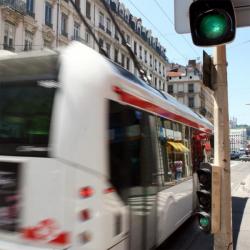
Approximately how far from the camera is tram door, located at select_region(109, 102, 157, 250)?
4.44 metres

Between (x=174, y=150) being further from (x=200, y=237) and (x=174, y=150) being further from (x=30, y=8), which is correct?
(x=30, y=8)

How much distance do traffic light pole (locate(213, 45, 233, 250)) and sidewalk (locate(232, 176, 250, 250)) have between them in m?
3.55

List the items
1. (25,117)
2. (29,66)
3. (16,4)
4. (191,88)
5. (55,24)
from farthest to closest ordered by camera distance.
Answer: (191,88) < (55,24) < (16,4) < (29,66) < (25,117)

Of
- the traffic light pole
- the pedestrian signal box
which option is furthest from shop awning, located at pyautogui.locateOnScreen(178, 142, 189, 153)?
the pedestrian signal box

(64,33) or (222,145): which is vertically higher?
(64,33)

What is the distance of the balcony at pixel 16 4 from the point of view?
2795 centimetres

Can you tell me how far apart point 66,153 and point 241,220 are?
7.21m

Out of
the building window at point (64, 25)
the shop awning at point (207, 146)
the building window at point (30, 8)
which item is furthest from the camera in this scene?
the building window at point (64, 25)

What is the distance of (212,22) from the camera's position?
342cm

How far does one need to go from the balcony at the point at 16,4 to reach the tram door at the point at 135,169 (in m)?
24.9

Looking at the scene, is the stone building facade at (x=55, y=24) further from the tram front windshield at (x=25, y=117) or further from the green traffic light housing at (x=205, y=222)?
the green traffic light housing at (x=205, y=222)

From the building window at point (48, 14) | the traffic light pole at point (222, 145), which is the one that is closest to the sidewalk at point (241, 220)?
the traffic light pole at point (222, 145)

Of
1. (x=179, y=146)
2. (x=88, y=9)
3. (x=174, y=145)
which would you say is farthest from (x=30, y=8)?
(x=174, y=145)

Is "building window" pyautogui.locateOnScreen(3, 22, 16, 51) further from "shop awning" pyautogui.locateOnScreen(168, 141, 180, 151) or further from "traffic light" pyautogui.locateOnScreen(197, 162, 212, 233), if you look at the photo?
"traffic light" pyautogui.locateOnScreen(197, 162, 212, 233)
